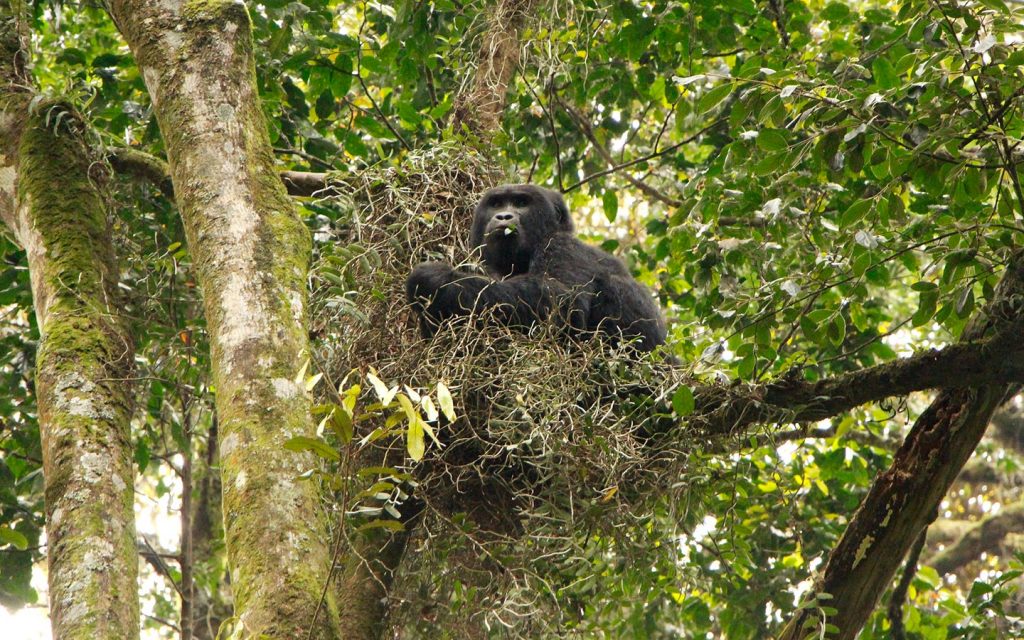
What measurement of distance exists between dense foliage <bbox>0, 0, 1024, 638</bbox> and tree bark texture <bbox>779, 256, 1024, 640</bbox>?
0.21 metres

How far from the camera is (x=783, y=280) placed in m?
3.78

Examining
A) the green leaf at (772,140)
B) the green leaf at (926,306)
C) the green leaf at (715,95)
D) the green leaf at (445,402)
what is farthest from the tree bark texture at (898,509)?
the green leaf at (445,402)

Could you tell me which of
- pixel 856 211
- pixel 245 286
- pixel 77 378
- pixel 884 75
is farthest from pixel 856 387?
pixel 77 378

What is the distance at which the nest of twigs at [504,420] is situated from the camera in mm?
3848

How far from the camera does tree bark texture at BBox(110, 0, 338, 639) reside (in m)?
2.22

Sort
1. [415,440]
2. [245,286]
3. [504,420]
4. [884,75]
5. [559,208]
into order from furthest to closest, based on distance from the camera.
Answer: [559,208] < [884,75] < [504,420] < [245,286] < [415,440]

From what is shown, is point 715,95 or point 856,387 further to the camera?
point 856,387

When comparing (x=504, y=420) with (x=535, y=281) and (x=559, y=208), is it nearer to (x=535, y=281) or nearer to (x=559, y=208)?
(x=535, y=281)

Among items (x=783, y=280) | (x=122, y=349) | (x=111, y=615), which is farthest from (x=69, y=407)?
(x=783, y=280)

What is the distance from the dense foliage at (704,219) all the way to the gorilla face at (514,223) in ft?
0.90

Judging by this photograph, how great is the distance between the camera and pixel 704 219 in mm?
4750

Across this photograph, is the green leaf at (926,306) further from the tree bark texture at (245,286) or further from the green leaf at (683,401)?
the tree bark texture at (245,286)

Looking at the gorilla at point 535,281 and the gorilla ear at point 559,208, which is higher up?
the gorilla ear at point 559,208

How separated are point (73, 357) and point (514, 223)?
2.34 metres
